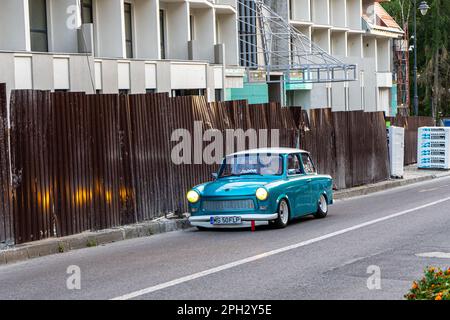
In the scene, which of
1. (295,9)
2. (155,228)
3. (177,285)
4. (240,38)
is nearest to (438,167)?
(240,38)

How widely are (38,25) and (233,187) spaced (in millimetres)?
11471

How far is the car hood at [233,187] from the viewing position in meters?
15.4

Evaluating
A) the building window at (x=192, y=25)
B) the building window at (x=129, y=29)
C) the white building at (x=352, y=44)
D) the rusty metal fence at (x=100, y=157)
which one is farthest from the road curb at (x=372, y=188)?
the white building at (x=352, y=44)

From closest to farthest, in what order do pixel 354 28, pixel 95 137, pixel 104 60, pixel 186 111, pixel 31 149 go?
pixel 31 149, pixel 95 137, pixel 186 111, pixel 104 60, pixel 354 28

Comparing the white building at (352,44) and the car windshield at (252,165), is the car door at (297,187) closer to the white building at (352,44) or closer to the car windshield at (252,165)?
the car windshield at (252,165)

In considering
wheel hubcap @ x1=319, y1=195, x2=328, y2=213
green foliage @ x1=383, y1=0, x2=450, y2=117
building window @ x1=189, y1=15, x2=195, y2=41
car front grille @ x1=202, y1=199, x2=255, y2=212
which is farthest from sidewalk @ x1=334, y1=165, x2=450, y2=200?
green foliage @ x1=383, y1=0, x2=450, y2=117

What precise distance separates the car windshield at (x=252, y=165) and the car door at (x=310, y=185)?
92cm

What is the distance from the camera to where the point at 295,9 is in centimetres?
4838

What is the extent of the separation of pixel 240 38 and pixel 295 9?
356 inches

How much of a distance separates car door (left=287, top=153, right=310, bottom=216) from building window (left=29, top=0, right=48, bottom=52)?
10.5 metres

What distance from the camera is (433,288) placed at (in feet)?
22.7

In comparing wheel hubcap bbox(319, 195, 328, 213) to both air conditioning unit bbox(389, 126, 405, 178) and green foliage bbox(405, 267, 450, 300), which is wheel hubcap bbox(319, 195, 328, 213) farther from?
air conditioning unit bbox(389, 126, 405, 178)

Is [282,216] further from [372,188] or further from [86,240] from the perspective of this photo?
[372,188]
